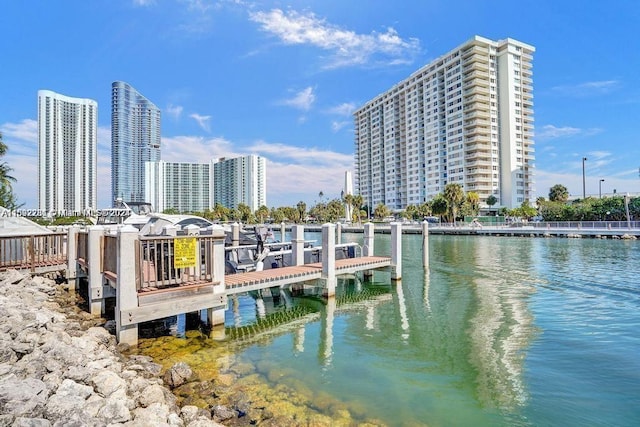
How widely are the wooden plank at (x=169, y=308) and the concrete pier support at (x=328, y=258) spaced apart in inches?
202

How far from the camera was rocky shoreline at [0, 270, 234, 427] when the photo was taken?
4567 millimetres

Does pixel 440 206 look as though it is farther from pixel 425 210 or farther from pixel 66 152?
pixel 66 152

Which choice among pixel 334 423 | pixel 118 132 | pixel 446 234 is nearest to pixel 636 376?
pixel 334 423

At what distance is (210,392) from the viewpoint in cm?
662

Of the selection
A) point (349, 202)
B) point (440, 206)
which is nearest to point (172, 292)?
point (440, 206)

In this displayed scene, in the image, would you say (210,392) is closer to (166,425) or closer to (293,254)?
(166,425)

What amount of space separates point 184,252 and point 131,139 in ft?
471

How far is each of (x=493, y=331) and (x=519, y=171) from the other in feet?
333

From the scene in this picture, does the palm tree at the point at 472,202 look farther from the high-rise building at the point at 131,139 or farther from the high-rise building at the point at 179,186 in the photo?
the high-rise building at the point at 131,139

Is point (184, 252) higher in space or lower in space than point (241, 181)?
lower

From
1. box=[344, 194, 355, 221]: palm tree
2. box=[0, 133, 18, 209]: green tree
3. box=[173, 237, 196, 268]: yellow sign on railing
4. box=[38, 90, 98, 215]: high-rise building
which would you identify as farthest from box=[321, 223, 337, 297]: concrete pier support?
box=[344, 194, 355, 221]: palm tree

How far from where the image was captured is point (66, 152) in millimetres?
78125

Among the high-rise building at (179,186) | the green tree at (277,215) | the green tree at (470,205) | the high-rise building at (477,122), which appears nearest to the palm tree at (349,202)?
the green tree at (277,215)

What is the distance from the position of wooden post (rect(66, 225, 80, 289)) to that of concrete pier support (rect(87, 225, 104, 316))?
524 centimetres
